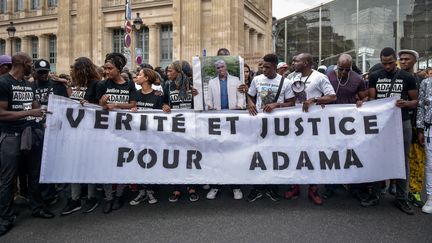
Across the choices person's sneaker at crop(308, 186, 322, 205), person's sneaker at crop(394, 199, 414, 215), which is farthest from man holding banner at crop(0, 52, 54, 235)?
person's sneaker at crop(394, 199, 414, 215)

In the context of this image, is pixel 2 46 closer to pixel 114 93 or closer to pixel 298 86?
pixel 114 93

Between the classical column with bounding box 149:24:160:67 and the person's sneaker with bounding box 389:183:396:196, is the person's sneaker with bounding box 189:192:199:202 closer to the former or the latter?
the person's sneaker with bounding box 389:183:396:196

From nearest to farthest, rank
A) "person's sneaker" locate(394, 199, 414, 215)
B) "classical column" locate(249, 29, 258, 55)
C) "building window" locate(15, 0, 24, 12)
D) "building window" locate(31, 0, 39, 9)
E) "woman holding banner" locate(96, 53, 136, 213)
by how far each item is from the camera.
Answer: "person's sneaker" locate(394, 199, 414, 215) → "woman holding banner" locate(96, 53, 136, 213) → "classical column" locate(249, 29, 258, 55) → "building window" locate(31, 0, 39, 9) → "building window" locate(15, 0, 24, 12)

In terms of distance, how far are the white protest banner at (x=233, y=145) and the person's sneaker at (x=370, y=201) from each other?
0.38m

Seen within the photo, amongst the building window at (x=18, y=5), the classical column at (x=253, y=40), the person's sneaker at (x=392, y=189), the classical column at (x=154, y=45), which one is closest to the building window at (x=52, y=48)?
the building window at (x=18, y=5)

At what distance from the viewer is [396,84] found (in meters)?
5.10

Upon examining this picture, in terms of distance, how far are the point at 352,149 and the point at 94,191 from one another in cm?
367

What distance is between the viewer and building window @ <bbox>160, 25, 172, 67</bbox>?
30438 mm

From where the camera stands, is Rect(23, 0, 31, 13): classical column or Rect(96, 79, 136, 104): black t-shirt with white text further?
Rect(23, 0, 31, 13): classical column

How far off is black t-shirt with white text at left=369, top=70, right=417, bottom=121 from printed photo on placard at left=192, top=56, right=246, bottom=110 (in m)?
1.92

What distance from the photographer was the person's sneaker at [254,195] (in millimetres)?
→ 5352

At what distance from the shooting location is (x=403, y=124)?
204 inches

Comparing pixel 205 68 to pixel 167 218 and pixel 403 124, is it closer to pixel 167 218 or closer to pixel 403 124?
pixel 167 218

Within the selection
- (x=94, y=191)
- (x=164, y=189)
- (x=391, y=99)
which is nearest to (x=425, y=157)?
(x=391, y=99)
